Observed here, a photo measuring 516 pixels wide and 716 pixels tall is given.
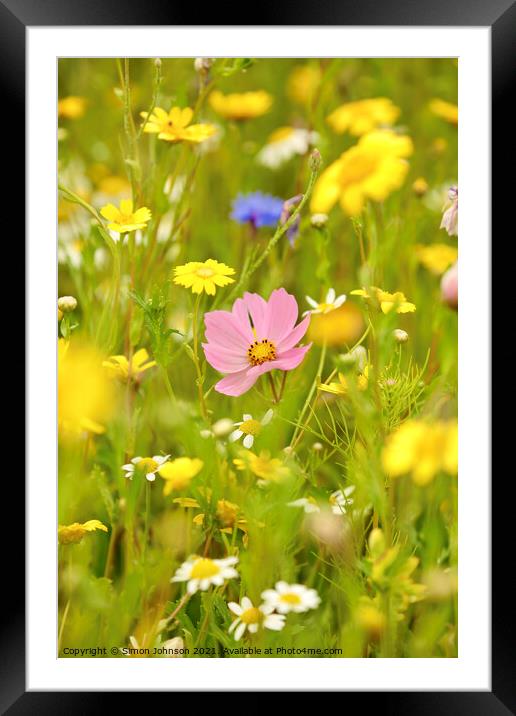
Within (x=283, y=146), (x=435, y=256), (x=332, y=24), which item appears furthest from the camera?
(x=283, y=146)

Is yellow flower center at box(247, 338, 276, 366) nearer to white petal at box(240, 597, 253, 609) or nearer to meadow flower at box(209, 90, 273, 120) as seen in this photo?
white petal at box(240, 597, 253, 609)

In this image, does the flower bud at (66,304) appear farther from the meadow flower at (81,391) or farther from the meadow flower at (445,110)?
the meadow flower at (445,110)

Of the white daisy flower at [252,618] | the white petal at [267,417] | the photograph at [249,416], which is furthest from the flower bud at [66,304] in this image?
the white daisy flower at [252,618]

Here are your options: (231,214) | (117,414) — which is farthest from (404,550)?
(231,214)

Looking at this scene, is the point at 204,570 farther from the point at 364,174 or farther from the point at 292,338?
the point at 364,174

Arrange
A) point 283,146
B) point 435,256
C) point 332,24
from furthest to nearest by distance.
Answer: point 283,146 < point 435,256 < point 332,24

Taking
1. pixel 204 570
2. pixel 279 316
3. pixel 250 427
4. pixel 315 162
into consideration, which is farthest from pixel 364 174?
pixel 204 570
